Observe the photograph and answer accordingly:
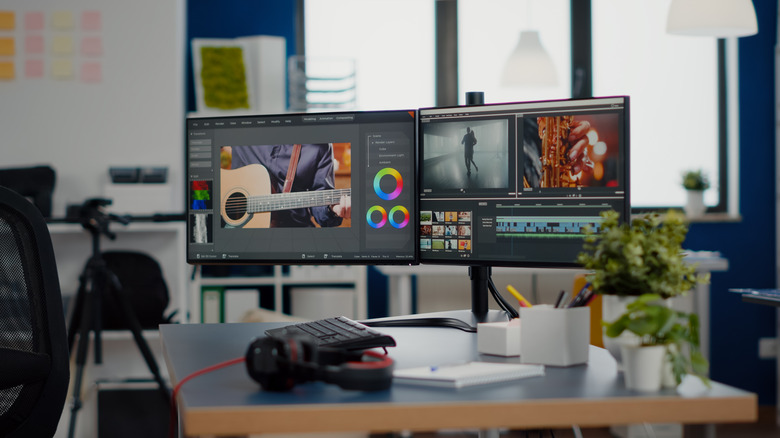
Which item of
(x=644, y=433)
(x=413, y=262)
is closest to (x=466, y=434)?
(x=644, y=433)

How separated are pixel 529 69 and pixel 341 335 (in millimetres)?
2598

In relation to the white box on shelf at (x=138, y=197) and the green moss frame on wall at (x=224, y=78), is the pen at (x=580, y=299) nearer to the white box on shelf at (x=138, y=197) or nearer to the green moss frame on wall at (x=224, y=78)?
the white box on shelf at (x=138, y=197)

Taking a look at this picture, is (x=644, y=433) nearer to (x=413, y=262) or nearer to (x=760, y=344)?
(x=760, y=344)

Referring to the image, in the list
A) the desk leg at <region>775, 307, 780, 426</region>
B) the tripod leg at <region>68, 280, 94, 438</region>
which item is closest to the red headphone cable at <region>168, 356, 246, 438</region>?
the tripod leg at <region>68, 280, 94, 438</region>

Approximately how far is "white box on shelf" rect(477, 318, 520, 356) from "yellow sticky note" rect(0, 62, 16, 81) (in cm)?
320

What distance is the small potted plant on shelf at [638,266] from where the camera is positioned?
1.13 meters

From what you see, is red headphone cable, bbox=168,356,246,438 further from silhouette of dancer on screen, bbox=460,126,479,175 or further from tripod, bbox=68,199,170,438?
tripod, bbox=68,199,170,438

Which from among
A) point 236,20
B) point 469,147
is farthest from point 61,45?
point 469,147

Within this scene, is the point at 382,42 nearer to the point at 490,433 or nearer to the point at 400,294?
the point at 400,294

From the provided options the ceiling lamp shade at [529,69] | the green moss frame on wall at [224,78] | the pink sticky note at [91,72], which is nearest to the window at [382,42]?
the green moss frame on wall at [224,78]

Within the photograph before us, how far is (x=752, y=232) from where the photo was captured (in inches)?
175

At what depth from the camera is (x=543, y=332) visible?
1.22 meters

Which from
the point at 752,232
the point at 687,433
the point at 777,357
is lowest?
the point at 687,433

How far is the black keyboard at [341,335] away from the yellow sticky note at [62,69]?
277 cm
